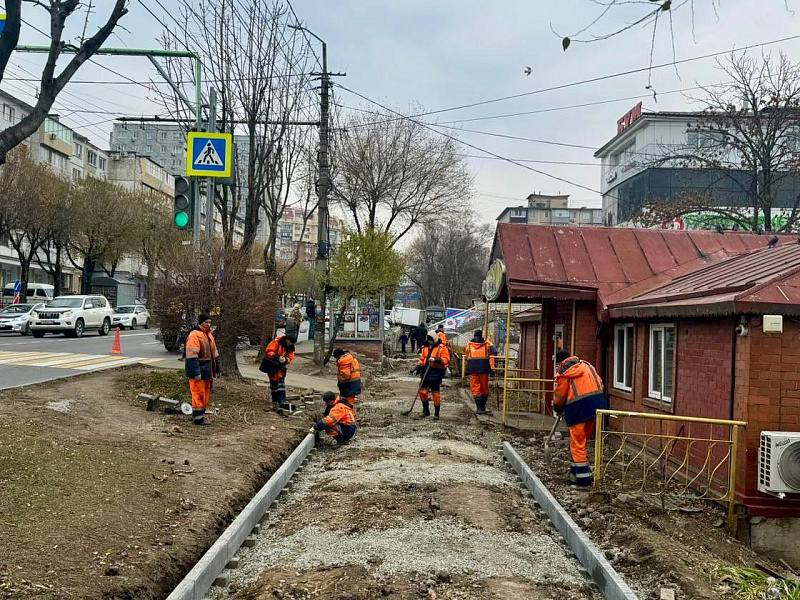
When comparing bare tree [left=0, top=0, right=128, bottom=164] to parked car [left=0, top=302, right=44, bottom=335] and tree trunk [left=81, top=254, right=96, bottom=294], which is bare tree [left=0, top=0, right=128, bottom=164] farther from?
tree trunk [left=81, top=254, right=96, bottom=294]

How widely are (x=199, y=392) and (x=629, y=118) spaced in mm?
58499

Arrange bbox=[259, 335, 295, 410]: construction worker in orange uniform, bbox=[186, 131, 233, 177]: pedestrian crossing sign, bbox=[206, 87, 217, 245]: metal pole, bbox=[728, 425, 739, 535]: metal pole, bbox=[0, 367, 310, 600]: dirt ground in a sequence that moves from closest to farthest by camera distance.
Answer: bbox=[0, 367, 310, 600]: dirt ground
bbox=[728, 425, 739, 535]: metal pole
bbox=[186, 131, 233, 177]: pedestrian crossing sign
bbox=[206, 87, 217, 245]: metal pole
bbox=[259, 335, 295, 410]: construction worker in orange uniform

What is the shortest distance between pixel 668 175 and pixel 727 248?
40.2m

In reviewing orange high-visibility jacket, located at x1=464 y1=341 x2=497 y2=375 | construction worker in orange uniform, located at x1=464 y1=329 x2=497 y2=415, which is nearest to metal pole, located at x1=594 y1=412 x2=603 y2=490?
construction worker in orange uniform, located at x1=464 y1=329 x2=497 y2=415

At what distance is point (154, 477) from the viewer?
7430 millimetres

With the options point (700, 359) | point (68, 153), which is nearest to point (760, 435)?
point (700, 359)

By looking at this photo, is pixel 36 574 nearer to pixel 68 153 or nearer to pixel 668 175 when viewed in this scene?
pixel 668 175

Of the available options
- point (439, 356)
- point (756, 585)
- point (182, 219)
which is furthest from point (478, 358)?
point (756, 585)

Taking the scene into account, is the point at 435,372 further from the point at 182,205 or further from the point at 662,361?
the point at 182,205

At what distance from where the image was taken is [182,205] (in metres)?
11.0

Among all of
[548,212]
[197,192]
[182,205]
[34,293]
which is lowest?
[34,293]

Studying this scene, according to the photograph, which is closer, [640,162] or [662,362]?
[662,362]

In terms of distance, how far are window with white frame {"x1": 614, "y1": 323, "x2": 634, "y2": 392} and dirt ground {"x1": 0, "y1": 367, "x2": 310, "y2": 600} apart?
18.2ft

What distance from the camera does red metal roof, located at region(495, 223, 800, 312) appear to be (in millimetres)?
13016
